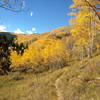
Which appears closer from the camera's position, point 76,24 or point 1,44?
point 76,24

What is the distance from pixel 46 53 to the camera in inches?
1280

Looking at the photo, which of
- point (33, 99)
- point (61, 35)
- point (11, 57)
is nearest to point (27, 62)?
point (11, 57)

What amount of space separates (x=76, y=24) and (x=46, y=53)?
46.4 ft

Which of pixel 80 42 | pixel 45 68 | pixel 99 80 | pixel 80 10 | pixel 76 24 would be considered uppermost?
pixel 80 10

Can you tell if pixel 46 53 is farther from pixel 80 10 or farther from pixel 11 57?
pixel 80 10

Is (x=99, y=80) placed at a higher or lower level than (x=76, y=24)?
lower

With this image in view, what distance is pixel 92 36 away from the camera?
1862 centimetres

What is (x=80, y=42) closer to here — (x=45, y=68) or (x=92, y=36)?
(x=92, y=36)

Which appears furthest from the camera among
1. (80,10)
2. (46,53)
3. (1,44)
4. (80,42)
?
(1,44)

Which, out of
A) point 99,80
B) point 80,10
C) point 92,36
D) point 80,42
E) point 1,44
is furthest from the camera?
point 1,44

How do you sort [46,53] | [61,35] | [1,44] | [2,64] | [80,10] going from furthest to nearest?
1. [61,35]
2. [1,44]
3. [2,64]
4. [46,53]
5. [80,10]

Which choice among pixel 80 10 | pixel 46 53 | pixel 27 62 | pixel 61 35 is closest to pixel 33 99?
pixel 80 10

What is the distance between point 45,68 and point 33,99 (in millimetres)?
24129

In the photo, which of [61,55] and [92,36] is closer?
[92,36]
